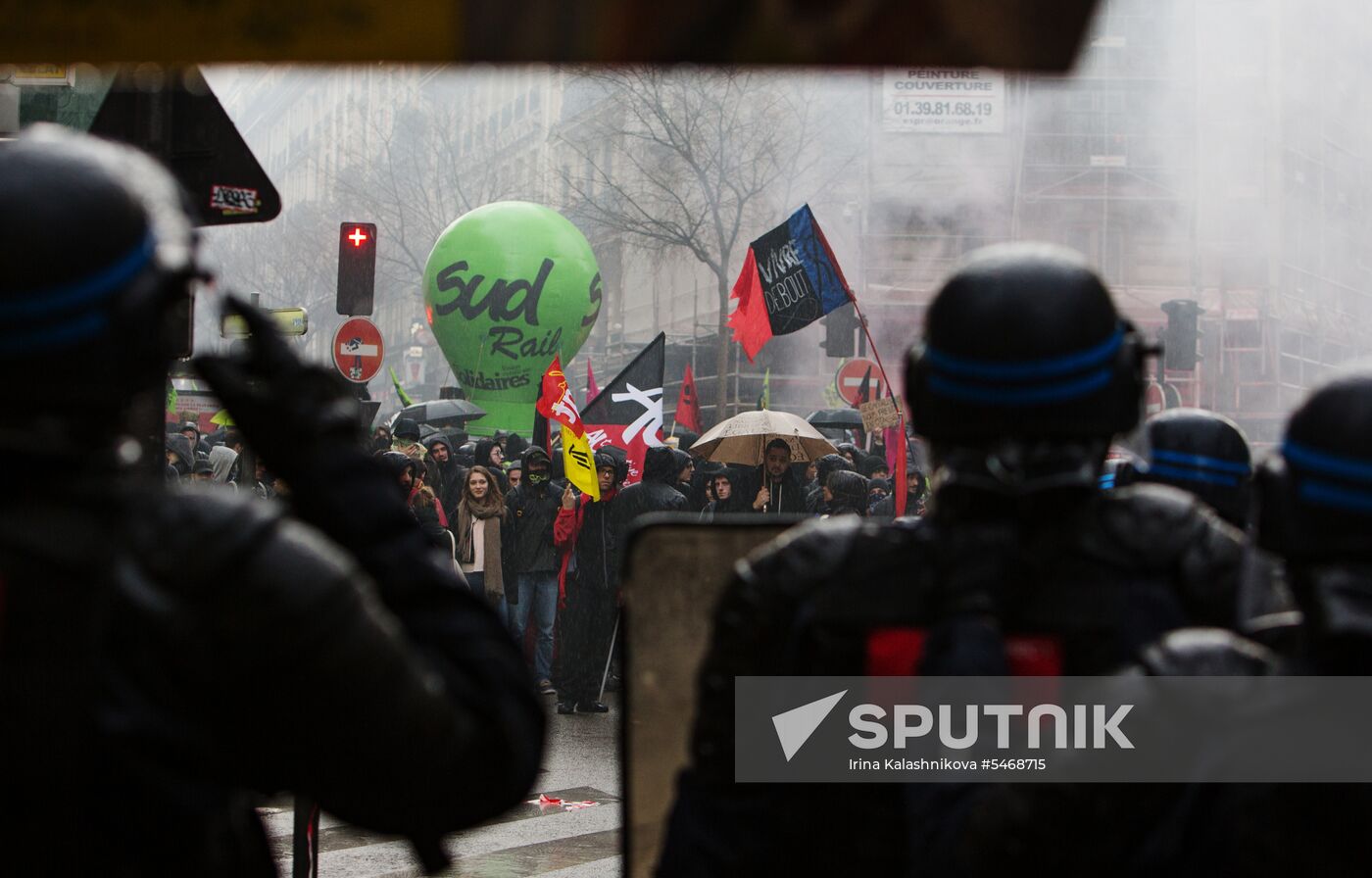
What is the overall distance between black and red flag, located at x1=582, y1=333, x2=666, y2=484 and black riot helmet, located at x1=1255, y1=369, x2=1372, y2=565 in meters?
11.8

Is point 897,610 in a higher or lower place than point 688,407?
lower

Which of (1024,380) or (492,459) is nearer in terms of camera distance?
(1024,380)

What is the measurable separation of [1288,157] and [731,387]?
1676cm

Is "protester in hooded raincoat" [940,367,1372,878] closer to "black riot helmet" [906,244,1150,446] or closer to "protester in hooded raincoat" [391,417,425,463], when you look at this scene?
"black riot helmet" [906,244,1150,446]

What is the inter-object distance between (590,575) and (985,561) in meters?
9.79

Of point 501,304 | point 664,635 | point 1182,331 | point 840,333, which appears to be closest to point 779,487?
point 664,635

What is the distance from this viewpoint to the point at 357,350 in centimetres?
1457

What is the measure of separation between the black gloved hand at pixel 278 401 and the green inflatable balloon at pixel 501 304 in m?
21.7

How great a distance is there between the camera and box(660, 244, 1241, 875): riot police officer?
6.20 ft

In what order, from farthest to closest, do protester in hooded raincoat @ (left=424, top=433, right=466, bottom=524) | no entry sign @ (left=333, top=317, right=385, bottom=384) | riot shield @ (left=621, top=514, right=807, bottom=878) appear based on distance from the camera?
no entry sign @ (left=333, top=317, right=385, bottom=384), protester in hooded raincoat @ (left=424, top=433, right=466, bottom=524), riot shield @ (left=621, top=514, right=807, bottom=878)

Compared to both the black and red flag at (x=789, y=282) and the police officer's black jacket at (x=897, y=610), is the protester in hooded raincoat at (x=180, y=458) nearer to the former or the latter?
the black and red flag at (x=789, y=282)

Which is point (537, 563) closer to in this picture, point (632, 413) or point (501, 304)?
point (632, 413)

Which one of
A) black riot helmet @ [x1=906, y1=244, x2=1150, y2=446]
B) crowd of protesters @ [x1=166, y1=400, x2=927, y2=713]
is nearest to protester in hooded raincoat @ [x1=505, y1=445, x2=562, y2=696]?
crowd of protesters @ [x1=166, y1=400, x2=927, y2=713]

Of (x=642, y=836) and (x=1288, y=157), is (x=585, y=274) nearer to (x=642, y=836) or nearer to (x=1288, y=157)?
(x=642, y=836)
